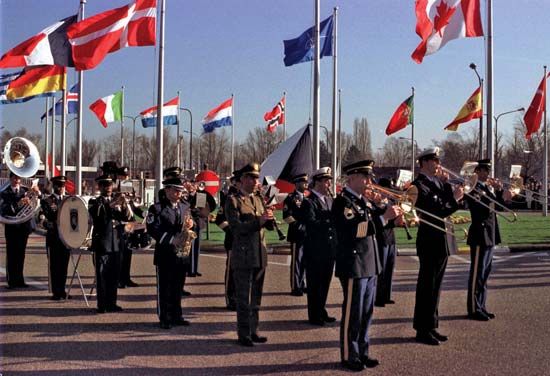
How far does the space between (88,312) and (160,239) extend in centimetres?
177

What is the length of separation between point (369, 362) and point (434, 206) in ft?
6.42

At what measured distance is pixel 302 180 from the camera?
386 inches

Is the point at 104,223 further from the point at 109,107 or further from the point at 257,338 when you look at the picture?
the point at 109,107

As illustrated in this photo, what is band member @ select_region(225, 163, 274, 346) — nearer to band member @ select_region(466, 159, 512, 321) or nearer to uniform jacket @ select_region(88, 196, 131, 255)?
uniform jacket @ select_region(88, 196, 131, 255)

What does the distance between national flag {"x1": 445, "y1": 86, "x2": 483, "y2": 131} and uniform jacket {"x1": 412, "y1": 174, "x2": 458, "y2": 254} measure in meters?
11.7

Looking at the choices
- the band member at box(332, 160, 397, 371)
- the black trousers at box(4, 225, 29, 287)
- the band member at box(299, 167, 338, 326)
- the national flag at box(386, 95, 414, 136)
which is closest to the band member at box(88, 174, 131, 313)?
the band member at box(299, 167, 338, 326)

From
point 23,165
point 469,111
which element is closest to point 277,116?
point 469,111

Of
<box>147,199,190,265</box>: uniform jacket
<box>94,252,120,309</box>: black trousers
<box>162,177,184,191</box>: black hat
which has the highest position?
<box>162,177,184,191</box>: black hat

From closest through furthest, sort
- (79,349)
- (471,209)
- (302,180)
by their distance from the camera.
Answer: (79,349) → (471,209) → (302,180)

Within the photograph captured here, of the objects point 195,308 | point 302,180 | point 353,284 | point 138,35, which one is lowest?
point 195,308

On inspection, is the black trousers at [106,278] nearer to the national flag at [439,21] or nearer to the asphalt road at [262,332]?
the asphalt road at [262,332]

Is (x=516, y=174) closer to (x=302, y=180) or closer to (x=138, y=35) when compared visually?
(x=302, y=180)

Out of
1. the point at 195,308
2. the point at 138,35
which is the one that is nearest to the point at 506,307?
the point at 195,308

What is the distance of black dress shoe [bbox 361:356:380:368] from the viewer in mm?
6066
